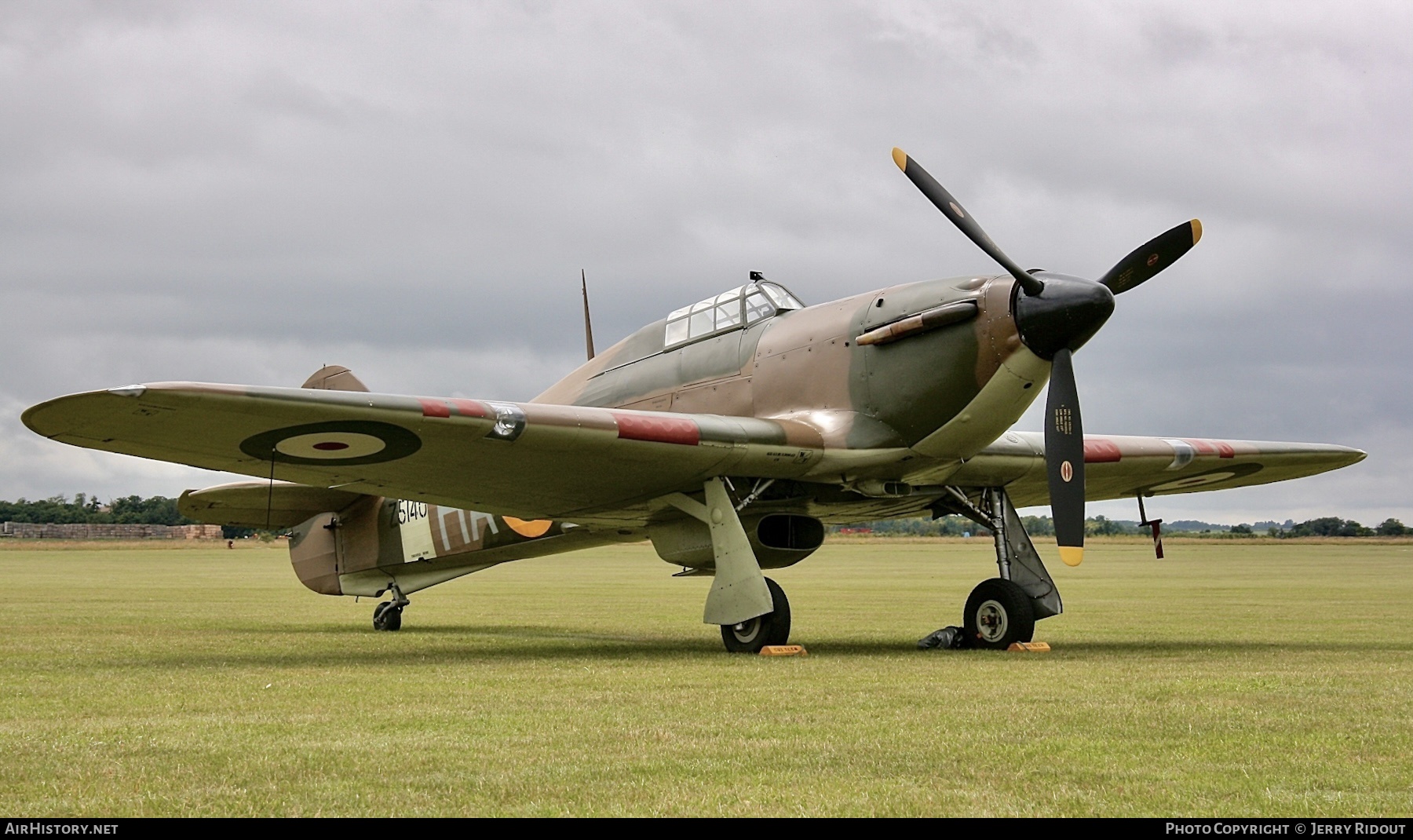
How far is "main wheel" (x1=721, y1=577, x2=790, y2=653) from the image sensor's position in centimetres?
1238

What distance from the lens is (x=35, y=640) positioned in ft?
46.4

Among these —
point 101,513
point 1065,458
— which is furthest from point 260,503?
point 101,513

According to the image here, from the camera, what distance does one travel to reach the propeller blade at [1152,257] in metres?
12.0

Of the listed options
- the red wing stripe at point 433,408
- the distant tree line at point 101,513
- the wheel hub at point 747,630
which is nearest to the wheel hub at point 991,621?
the wheel hub at point 747,630

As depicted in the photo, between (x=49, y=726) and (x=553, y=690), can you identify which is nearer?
(x=49, y=726)

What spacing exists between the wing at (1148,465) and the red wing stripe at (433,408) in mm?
5672

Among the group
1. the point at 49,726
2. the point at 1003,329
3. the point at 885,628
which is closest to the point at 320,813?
the point at 49,726

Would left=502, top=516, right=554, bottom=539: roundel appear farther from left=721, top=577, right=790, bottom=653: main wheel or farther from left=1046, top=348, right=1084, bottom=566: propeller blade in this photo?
left=1046, top=348, right=1084, bottom=566: propeller blade

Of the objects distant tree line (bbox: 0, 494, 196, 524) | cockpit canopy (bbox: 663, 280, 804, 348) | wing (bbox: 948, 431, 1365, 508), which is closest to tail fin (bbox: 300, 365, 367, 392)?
cockpit canopy (bbox: 663, 280, 804, 348)

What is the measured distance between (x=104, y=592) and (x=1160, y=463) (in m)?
22.4

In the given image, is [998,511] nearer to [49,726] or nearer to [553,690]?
[553,690]

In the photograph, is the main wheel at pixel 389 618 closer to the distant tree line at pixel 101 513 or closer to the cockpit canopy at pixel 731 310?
the cockpit canopy at pixel 731 310

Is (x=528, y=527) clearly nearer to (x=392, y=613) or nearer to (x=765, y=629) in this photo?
(x=392, y=613)

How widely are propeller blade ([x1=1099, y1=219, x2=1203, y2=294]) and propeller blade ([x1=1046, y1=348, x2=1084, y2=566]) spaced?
38.9 inches
